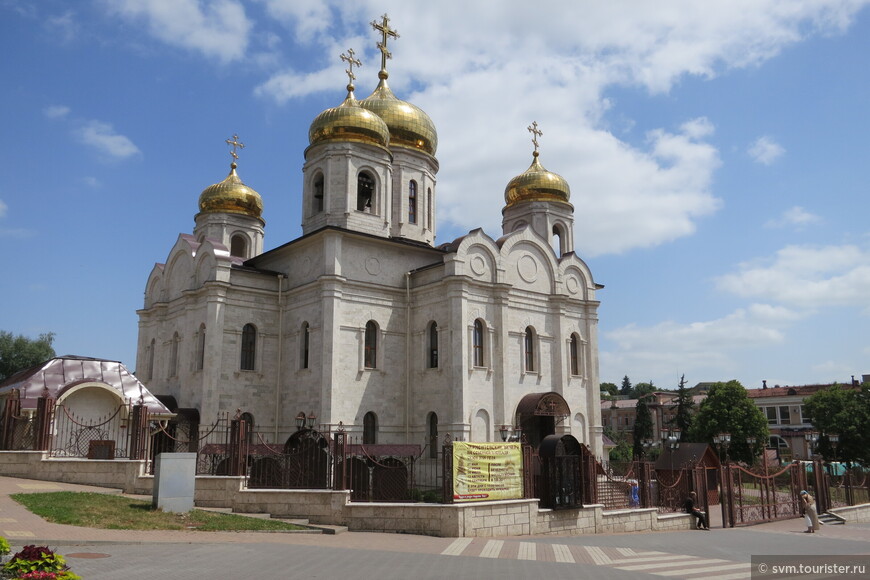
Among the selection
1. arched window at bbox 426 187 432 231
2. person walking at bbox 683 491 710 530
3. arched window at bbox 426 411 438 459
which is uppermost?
arched window at bbox 426 187 432 231

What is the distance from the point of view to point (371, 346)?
25047 millimetres

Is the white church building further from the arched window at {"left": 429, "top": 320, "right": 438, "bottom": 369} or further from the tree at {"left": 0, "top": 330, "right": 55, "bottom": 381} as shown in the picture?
the tree at {"left": 0, "top": 330, "right": 55, "bottom": 381}

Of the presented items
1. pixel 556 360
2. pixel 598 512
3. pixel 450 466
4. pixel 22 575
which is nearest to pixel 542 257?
pixel 556 360

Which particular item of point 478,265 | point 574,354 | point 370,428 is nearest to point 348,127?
point 478,265

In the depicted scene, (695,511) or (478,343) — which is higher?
(478,343)

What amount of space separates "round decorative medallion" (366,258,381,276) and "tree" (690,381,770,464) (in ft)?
111

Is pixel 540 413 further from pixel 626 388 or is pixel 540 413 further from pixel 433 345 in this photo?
pixel 626 388

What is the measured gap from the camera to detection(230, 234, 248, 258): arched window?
3347 centimetres

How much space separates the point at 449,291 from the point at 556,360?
19.1ft

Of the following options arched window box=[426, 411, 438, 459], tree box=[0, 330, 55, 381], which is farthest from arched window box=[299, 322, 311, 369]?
tree box=[0, 330, 55, 381]

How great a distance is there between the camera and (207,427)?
77.6ft

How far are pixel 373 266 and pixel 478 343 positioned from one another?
15.8 feet

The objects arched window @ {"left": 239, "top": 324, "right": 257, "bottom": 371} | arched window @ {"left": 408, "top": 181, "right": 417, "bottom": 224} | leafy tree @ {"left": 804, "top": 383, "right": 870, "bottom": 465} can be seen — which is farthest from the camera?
leafy tree @ {"left": 804, "top": 383, "right": 870, "bottom": 465}

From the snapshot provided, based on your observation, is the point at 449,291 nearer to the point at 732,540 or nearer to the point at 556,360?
the point at 556,360
